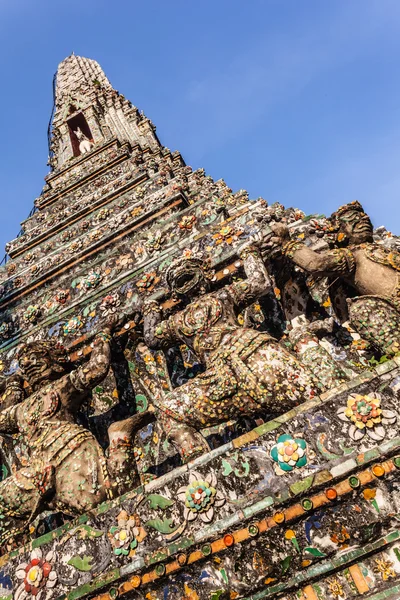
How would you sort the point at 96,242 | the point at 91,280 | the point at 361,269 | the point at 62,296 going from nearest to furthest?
the point at 361,269, the point at 91,280, the point at 62,296, the point at 96,242

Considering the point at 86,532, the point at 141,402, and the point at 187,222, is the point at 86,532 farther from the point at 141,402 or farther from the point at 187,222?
the point at 187,222

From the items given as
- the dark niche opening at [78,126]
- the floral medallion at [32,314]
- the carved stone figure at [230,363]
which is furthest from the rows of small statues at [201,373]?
the dark niche opening at [78,126]

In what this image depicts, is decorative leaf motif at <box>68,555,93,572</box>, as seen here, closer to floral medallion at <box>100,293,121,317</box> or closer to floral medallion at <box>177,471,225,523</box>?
floral medallion at <box>177,471,225,523</box>

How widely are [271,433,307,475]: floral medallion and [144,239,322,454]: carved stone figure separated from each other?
0.44m

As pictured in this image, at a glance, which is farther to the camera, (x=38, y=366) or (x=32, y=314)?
(x=32, y=314)

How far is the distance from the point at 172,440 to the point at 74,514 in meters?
1.08

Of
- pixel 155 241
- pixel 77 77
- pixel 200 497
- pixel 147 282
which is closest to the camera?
pixel 200 497

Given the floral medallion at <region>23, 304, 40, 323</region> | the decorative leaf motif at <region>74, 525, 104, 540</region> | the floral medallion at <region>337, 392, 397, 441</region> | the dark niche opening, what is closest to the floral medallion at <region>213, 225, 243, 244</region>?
the floral medallion at <region>337, 392, 397, 441</region>

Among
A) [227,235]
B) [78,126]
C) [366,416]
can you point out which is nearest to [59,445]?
[366,416]

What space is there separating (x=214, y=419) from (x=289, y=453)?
86 centimetres

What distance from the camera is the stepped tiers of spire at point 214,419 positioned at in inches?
123

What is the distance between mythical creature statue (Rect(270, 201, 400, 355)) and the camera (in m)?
4.09

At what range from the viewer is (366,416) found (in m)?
3.21

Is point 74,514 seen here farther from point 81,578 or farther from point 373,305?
point 373,305
